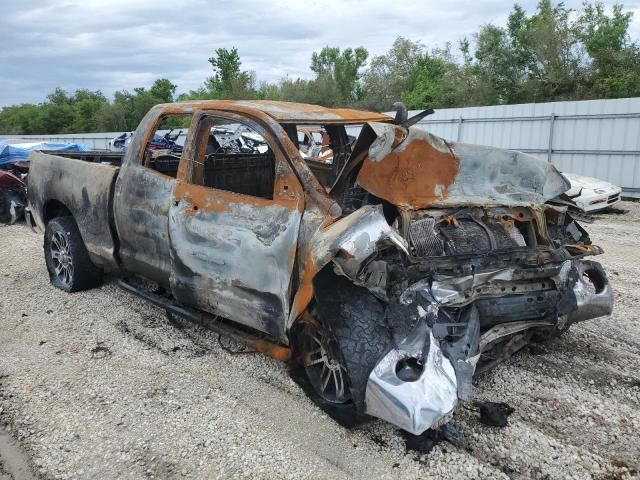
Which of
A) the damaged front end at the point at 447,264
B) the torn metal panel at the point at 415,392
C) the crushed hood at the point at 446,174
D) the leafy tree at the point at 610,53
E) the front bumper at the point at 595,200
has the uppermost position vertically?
the leafy tree at the point at 610,53

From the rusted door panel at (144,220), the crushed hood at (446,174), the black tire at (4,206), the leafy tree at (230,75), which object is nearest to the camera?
the crushed hood at (446,174)

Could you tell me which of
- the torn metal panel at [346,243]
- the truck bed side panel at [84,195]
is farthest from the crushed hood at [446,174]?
the truck bed side panel at [84,195]

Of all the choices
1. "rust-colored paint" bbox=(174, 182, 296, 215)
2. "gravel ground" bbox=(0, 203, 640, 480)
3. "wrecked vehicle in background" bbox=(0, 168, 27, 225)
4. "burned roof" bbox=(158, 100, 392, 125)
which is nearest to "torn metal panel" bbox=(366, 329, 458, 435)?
"gravel ground" bbox=(0, 203, 640, 480)

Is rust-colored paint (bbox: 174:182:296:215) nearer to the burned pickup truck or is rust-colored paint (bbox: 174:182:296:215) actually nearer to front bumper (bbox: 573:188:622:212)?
the burned pickup truck

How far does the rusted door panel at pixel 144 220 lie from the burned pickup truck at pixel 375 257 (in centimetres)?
2

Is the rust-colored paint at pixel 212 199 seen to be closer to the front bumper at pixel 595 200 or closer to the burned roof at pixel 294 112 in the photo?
the burned roof at pixel 294 112

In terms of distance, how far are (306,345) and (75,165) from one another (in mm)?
3188

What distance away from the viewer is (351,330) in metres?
2.95

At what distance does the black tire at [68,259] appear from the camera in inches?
207

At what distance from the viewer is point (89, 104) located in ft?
167

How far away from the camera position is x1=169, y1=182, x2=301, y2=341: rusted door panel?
3275 millimetres

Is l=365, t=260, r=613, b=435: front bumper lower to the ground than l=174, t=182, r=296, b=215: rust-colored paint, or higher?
lower

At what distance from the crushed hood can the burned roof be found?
72 centimetres

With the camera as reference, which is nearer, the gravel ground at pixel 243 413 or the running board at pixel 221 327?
the gravel ground at pixel 243 413
